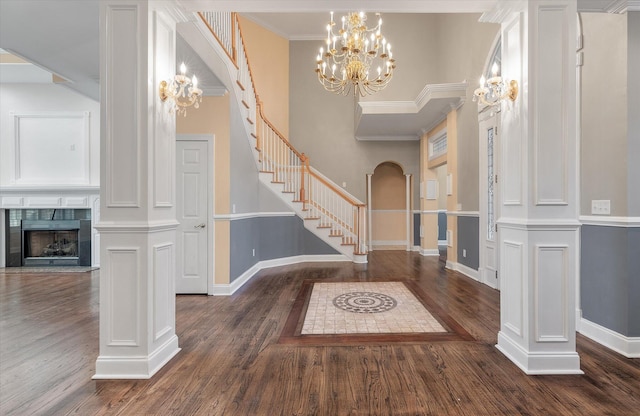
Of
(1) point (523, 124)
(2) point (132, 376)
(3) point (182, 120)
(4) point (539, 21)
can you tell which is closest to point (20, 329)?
(2) point (132, 376)

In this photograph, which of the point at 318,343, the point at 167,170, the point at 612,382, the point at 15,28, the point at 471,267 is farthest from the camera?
the point at 471,267

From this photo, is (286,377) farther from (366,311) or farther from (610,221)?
(610,221)

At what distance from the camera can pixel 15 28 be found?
3.54m

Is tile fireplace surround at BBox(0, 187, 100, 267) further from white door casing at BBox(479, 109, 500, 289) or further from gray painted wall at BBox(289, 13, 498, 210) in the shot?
white door casing at BBox(479, 109, 500, 289)

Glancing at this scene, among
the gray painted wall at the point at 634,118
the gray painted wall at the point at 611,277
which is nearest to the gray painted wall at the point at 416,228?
the gray painted wall at the point at 611,277

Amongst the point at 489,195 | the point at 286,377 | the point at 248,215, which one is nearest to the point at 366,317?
the point at 286,377

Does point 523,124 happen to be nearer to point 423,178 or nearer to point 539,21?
point 539,21

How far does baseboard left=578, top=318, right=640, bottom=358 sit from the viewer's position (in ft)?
9.27

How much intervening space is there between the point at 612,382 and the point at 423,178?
6641mm

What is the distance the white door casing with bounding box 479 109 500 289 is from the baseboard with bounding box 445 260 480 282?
226mm

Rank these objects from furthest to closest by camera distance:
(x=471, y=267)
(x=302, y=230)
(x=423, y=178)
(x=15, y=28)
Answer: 1. (x=423, y=178)
2. (x=302, y=230)
3. (x=471, y=267)
4. (x=15, y=28)

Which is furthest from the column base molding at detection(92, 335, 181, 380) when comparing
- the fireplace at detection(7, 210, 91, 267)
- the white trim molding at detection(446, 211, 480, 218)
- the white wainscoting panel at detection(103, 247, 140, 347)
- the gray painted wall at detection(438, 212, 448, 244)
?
the gray painted wall at detection(438, 212, 448, 244)

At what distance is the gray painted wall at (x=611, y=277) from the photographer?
2855mm

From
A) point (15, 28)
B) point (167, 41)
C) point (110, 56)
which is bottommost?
point (110, 56)
